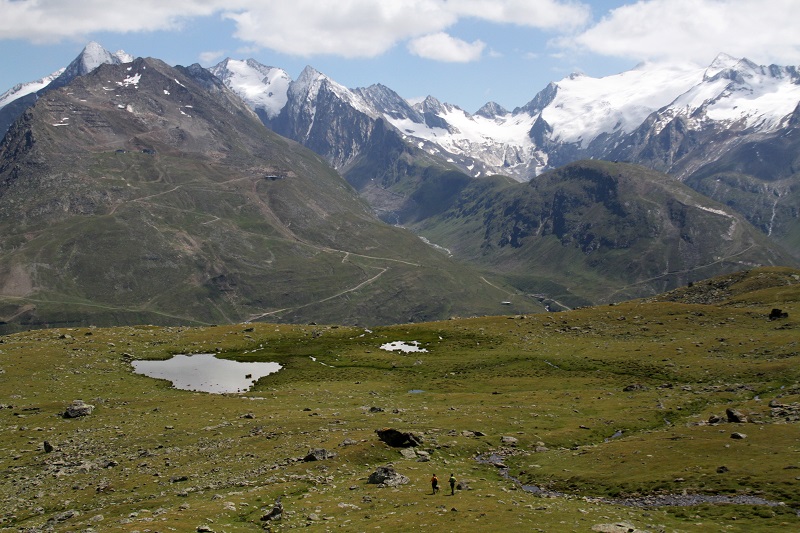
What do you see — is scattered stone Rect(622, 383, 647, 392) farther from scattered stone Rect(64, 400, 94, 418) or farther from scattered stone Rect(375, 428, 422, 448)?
scattered stone Rect(64, 400, 94, 418)

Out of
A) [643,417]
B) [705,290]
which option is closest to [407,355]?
[643,417]

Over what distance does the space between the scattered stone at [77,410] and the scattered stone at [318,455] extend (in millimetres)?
34330

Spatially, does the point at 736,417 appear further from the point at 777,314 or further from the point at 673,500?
the point at 777,314

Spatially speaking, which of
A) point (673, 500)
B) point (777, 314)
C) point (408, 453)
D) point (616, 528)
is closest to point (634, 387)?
point (408, 453)

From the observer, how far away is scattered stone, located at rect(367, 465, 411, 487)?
5644 cm

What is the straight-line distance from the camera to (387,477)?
57.0m

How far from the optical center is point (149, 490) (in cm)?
5728

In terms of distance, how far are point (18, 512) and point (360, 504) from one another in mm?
26074

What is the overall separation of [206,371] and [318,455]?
5442cm

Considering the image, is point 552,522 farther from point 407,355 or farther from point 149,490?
point 407,355

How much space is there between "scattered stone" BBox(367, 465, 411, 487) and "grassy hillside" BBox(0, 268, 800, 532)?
951mm

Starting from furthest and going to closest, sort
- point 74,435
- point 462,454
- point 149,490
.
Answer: point 74,435
point 462,454
point 149,490

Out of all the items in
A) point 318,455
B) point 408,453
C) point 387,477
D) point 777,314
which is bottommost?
point 408,453

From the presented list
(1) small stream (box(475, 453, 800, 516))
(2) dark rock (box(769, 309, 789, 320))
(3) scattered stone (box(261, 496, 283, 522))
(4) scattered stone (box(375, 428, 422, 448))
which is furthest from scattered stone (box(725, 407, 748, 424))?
(2) dark rock (box(769, 309, 789, 320))
